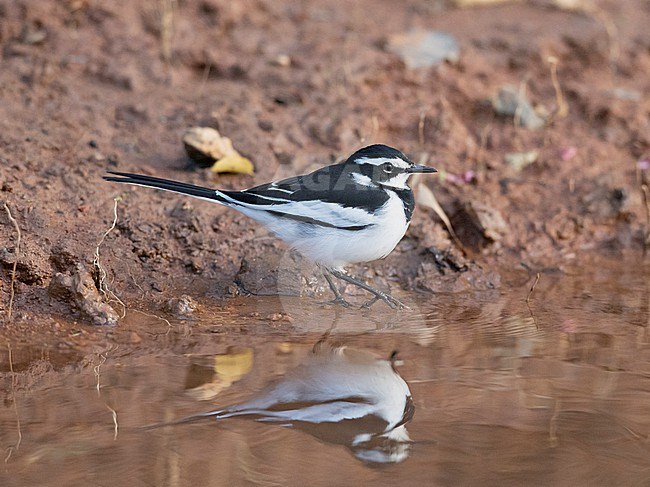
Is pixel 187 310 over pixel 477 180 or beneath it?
beneath

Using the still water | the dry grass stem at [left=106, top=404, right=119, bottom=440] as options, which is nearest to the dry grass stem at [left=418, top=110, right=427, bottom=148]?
the still water

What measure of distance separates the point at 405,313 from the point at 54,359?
2072mm

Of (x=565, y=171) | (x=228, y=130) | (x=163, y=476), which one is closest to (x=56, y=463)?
(x=163, y=476)

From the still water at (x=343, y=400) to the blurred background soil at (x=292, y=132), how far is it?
57 cm

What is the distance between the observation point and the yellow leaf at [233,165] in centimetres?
649

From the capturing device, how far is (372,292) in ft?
19.0

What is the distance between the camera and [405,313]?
559 centimetres

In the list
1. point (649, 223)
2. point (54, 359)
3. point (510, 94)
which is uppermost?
point (510, 94)

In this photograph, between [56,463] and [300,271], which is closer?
[56,463]

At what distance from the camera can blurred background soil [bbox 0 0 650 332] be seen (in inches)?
231

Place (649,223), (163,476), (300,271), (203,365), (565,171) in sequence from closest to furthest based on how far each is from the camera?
(163,476) < (203,365) < (300,271) < (649,223) < (565,171)

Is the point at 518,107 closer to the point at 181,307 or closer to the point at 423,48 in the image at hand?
the point at 423,48

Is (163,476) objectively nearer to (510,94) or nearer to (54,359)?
(54,359)

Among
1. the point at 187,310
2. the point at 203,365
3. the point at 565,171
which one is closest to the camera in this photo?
the point at 203,365
